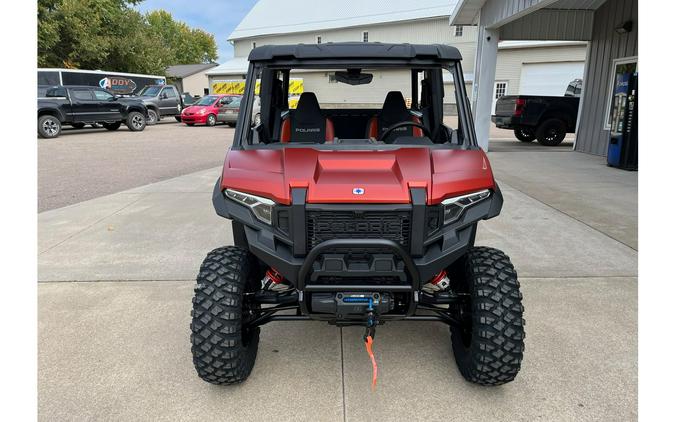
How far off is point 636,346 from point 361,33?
3462 centimetres

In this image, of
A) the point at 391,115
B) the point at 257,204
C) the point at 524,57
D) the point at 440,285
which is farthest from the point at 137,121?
the point at 524,57

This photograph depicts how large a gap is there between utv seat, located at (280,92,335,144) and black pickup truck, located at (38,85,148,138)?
14.6 metres

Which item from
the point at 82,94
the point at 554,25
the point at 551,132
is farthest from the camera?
the point at 82,94

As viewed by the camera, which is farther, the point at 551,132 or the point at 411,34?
the point at 411,34

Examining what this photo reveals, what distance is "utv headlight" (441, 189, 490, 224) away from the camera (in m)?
2.23

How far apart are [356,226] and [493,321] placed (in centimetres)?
86

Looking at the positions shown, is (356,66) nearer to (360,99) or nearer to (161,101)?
(360,99)

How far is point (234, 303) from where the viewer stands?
2.31 meters

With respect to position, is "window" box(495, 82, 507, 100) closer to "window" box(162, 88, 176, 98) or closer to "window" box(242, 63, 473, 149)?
"window" box(162, 88, 176, 98)

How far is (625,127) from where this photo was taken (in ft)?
29.8

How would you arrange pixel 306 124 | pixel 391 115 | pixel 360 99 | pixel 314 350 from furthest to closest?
pixel 360 99 < pixel 391 115 < pixel 306 124 < pixel 314 350

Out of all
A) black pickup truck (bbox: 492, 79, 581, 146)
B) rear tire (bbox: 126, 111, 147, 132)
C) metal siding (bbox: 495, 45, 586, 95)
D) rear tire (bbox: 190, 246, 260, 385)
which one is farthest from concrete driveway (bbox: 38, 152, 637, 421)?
metal siding (bbox: 495, 45, 586, 95)

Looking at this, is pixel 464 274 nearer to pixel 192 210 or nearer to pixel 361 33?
pixel 192 210

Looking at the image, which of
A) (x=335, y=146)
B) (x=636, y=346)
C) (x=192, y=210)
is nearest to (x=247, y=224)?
(x=335, y=146)
